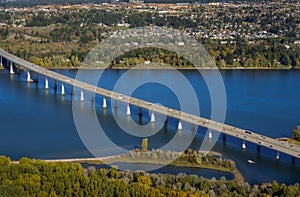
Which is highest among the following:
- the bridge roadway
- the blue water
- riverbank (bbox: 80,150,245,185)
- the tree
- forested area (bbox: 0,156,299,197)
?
forested area (bbox: 0,156,299,197)

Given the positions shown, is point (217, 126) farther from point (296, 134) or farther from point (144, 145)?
point (144, 145)

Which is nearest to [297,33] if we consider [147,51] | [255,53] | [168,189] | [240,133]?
[255,53]

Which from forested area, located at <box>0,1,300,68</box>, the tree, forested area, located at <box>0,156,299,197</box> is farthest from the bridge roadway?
forested area, located at <box>0,1,300,68</box>

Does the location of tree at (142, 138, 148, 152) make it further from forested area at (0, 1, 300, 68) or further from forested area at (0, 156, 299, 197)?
forested area at (0, 1, 300, 68)

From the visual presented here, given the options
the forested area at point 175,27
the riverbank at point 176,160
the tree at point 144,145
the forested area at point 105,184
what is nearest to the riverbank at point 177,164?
the riverbank at point 176,160

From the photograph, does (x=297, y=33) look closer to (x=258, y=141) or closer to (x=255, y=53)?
(x=255, y=53)

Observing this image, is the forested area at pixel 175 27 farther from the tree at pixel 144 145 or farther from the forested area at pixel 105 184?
the forested area at pixel 105 184
